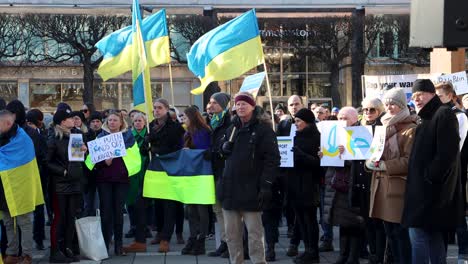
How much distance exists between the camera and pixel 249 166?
7680 mm

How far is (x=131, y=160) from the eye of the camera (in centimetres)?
993

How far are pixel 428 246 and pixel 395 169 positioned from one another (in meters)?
1.02

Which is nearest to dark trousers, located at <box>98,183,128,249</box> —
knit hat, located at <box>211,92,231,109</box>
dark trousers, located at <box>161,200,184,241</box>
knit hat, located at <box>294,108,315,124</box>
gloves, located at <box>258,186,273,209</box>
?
dark trousers, located at <box>161,200,184,241</box>

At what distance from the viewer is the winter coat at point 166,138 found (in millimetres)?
10172

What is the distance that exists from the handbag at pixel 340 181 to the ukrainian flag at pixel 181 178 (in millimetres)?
1730

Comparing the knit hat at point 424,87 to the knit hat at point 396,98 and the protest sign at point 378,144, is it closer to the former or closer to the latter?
the knit hat at point 396,98

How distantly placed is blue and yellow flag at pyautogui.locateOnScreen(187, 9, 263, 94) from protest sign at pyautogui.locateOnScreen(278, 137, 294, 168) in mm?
1323

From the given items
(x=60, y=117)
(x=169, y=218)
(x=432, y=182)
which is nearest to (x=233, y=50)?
(x=169, y=218)

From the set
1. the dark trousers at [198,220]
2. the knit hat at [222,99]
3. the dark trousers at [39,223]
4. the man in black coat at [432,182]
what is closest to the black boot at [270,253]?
the dark trousers at [198,220]

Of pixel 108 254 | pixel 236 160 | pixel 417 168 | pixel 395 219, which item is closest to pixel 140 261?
pixel 108 254

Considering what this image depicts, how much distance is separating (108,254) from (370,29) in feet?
75.7

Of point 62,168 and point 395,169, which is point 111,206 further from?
point 395,169

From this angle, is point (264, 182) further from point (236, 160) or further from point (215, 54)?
point (215, 54)

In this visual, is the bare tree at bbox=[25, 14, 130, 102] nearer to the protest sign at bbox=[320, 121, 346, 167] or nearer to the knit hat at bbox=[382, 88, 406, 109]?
the protest sign at bbox=[320, 121, 346, 167]
